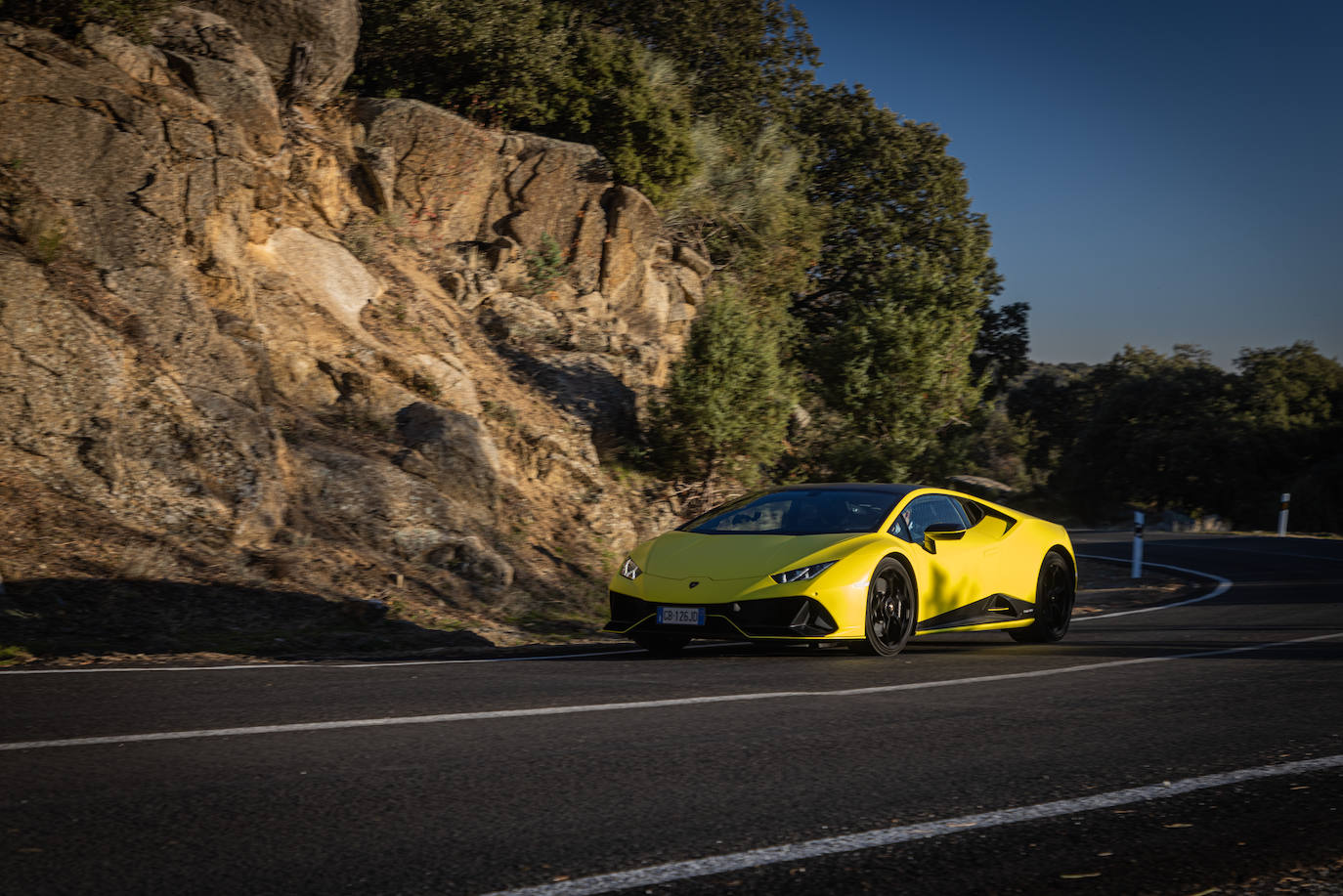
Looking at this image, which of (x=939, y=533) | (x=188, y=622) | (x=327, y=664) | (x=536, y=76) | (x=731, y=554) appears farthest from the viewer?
(x=536, y=76)

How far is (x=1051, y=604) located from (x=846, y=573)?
3159 millimetres

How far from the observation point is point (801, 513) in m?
10.2

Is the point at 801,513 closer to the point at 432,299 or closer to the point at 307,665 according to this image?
the point at 307,665

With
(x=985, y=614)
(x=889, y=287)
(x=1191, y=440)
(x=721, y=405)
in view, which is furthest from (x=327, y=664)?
(x=1191, y=440)

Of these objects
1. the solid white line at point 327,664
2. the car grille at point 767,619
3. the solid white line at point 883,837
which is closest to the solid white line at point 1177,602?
the car grille at point 767,619

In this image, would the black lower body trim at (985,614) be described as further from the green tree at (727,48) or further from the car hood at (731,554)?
the green tree at (727,48)

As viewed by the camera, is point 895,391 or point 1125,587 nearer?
point 1125,587

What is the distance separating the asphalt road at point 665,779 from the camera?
134 inches

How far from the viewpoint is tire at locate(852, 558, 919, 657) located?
8.98 m

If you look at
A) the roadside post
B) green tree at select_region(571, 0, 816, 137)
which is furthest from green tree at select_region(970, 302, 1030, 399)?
the roadside post

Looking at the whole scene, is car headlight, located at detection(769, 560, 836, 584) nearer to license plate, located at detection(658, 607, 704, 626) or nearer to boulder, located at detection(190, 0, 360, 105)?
license plate, located at detection(658, 607, 704, 626)

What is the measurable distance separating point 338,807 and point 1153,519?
180 ft

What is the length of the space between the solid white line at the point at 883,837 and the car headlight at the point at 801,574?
414 centimetres

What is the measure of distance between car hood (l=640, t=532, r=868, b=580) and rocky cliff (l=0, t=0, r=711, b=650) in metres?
3.35
